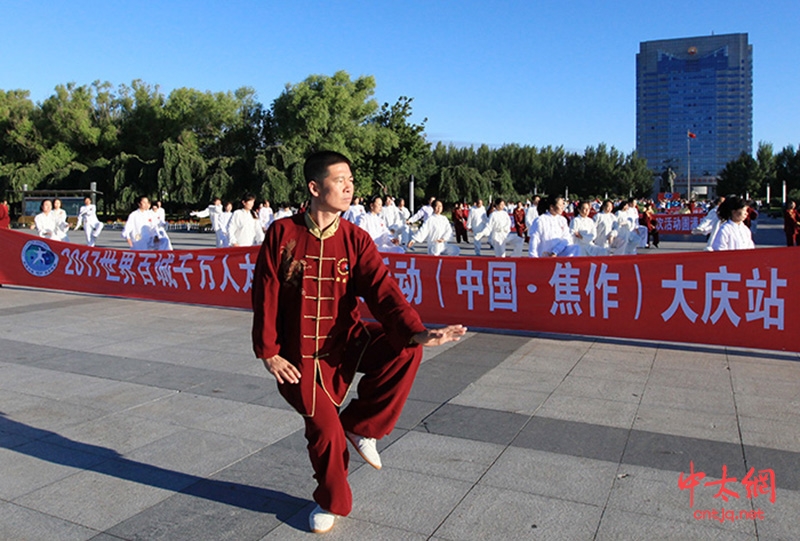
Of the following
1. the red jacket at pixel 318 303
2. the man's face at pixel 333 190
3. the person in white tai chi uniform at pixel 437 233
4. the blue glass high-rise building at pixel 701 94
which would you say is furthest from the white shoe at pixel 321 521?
the blue glass high-rise building at pixel 701 94

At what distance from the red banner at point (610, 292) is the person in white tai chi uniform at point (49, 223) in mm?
5568

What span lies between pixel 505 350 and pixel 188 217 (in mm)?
34675

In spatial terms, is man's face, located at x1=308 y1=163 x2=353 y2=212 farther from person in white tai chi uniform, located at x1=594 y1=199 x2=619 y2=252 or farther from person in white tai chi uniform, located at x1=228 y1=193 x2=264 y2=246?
person in white tai chi uniform, located at x1=594 y1=199 x2=619 y2=252

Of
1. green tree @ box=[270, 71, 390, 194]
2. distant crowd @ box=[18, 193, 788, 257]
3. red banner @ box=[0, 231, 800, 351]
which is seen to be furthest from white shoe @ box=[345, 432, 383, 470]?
green tree @ box=[270, 71, 390, 194]

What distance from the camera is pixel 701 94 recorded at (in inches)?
6255

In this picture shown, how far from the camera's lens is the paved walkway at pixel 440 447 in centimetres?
327

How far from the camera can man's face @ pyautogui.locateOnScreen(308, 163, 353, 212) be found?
318 centimetres

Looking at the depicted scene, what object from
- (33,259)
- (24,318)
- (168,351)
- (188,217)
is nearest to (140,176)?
(188,217)

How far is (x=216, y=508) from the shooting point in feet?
11.2

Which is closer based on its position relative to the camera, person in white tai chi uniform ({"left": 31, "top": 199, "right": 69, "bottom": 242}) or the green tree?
person in white tai chi uniform ({"left": 31, "top": 199, "right": 69, "bottom": 242})

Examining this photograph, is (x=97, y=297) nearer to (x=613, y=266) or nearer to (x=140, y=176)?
(x=613, y=266)

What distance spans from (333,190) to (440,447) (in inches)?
74.5

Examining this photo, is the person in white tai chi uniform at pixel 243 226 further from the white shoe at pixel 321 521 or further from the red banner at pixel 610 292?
the white shoe at pixel 321 521

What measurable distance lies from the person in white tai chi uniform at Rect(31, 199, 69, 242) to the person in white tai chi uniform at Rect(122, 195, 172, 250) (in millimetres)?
2152
